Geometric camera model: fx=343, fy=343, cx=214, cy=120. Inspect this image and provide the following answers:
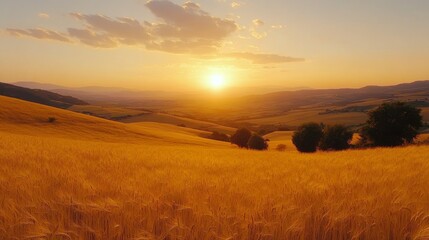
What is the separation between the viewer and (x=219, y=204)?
4.07 metres

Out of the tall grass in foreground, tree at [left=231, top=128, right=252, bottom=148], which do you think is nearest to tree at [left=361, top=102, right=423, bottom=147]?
tree at [left=231, top=128, right=252, bottom=148]

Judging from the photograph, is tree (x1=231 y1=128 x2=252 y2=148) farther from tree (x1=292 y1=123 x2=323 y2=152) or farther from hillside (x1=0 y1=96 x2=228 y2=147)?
hillside (x1=0 y1=96 x2=228 y2=147)

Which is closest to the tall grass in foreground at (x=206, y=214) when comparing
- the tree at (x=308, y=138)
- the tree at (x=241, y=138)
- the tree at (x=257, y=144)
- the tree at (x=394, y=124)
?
the tree at (x=394, y=124)

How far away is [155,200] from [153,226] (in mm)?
655

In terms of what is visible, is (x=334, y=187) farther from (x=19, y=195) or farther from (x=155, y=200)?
(x=19, y=195)

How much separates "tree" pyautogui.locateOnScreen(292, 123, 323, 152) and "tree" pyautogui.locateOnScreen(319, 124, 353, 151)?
1.83 metres

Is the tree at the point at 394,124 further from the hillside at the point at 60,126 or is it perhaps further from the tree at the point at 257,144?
the hillside at the point at 60,126

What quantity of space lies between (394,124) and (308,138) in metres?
13.1

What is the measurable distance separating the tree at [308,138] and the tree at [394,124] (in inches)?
400

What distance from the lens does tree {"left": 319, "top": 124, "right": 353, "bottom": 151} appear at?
152 ft

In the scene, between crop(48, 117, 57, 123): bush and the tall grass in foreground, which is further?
crop(48, 117, 57, 123): bush

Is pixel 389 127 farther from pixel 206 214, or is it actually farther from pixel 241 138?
pixel 206 214

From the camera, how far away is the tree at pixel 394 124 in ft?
129

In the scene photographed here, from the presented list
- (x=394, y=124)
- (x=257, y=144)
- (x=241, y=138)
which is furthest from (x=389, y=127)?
(x=241, y=138)
